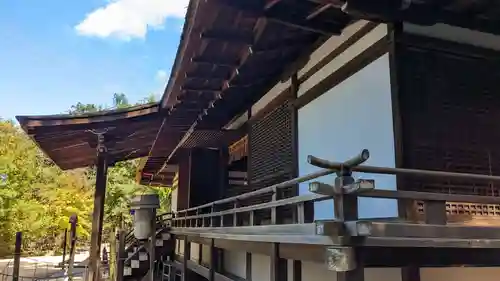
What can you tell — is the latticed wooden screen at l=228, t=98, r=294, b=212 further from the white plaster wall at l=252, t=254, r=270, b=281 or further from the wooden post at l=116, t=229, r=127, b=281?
the wooden post at l=116, t=229, r=127, b=281

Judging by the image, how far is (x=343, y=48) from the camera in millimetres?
4254

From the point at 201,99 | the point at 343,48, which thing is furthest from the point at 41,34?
the point at 343,48

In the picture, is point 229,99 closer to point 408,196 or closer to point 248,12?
point 248,12

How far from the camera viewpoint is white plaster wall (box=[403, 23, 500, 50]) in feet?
12.0

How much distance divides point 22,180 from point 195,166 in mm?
18801

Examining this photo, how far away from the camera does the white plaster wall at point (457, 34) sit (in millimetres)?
3658

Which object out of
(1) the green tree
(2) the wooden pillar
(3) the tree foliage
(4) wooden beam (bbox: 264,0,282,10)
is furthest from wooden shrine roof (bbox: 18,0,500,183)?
(1) the green tree

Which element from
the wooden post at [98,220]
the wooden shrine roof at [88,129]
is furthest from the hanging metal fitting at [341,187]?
the wooden post at [98,220]

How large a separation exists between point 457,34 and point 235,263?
4.64 m

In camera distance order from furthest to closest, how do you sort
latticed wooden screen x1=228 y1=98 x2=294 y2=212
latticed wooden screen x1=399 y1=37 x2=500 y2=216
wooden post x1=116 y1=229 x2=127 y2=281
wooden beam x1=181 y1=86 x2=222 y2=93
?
1. wooden post x1=116 y1=229 x2=127 y2=281
2. wooden beam x1=181 y1=86 x2=222 y2=93
3. latticed wooden screen x1=228 y1=98 x2=294 y2=212
4. latticed wooden screen x1=399 y1=37 x2=500 y2=216

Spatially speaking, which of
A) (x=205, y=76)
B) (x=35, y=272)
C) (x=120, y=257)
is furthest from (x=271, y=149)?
(x=35, y=272)

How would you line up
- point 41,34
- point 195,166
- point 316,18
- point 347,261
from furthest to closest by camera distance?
point 41,34, point 195,166, point 316,18, point 347,261

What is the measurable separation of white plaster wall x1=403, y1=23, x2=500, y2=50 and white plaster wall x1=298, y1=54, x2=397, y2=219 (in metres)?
0.39

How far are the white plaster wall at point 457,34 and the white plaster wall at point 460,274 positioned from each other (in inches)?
78.5
